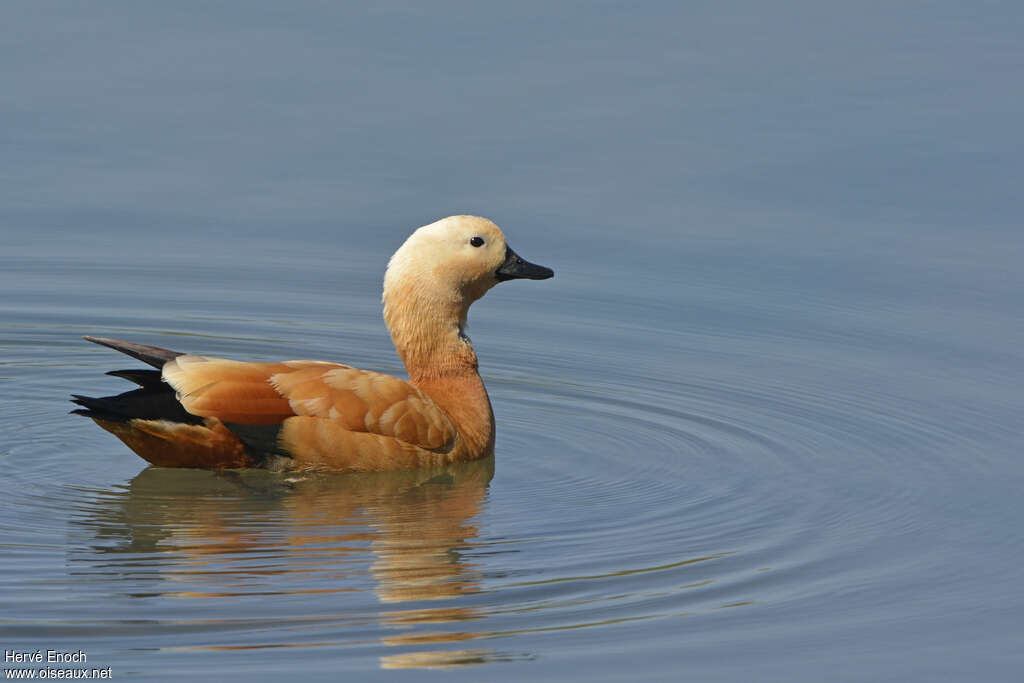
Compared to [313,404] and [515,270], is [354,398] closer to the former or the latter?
[313,404]

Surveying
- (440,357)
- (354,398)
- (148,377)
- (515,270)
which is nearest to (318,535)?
(354,398)

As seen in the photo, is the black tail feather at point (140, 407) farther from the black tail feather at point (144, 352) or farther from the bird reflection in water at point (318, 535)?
the bird reflection in water at point (318, 535)

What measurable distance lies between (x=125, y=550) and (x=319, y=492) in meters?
1.34

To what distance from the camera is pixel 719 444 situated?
10844mm

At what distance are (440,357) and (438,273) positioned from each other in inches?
19.0

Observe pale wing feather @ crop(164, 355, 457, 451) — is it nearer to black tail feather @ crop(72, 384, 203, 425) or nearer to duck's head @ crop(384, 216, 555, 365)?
black tail feather @ crop(72, 384, 203, 425)

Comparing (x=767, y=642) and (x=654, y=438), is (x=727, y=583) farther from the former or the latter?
(x=654, y=438)

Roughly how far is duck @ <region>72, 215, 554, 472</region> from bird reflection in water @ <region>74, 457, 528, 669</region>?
12 cm

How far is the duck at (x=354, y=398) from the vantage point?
10008mm

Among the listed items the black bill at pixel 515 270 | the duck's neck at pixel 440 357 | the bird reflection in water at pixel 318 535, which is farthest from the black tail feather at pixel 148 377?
the black bill at pixel 515 270

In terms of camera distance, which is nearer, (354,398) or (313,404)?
(313,404)

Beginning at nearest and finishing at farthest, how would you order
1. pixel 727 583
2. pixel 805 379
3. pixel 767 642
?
pixel 767 642
pixel 727 583
pixel 805 379

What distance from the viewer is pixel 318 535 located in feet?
30.1

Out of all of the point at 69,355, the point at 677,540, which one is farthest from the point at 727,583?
the point at 69,355
